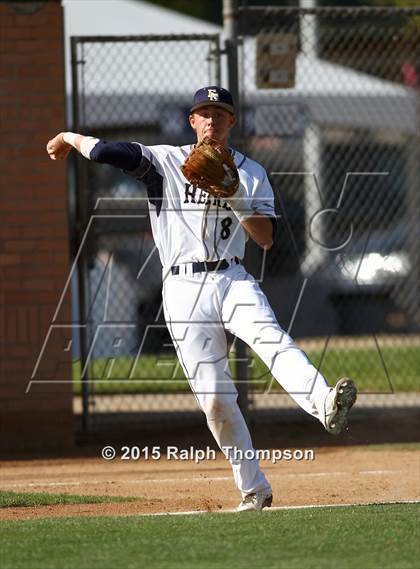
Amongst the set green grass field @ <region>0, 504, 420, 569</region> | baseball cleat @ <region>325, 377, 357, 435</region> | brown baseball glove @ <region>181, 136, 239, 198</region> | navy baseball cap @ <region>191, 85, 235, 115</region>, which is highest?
navy baseball cap @ <region>191, 85, 235, 115</region>

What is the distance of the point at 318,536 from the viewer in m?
5.40

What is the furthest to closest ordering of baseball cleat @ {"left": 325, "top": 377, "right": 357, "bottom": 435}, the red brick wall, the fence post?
the fence post < the red brick wall < baseball cleat @ {"left": 325, "top": 377, "right": 357, "bottom": 435}

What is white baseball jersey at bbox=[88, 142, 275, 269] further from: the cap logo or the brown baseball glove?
the cap logo

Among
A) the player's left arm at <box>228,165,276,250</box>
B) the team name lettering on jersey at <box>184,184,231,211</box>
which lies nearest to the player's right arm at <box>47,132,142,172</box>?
the team name lettering on jersey at <box>184,184,231,211</box>

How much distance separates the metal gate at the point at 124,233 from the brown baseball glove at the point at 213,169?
10.0 ft

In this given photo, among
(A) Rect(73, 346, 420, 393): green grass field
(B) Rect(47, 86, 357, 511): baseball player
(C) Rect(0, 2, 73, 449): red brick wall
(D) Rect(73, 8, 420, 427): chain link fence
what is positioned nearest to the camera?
(B) Rect(47, 86, 357, 511): baseball player

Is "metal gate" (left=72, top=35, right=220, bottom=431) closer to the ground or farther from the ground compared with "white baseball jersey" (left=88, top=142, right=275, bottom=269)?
closer to the ground

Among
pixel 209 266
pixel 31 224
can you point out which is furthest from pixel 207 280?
pixel 31 224

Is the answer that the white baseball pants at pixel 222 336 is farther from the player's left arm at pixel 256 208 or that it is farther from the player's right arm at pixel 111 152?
the player's right arm at pixel 111 152

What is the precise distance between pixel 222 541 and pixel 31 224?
4696mm

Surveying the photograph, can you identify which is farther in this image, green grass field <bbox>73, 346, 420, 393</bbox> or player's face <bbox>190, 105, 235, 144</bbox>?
green grass field <bbox>73, 346, 420, 393</bbox>

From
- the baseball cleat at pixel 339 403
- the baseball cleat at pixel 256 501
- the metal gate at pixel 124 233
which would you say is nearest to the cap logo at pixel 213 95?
the baseball cleat at pixel 339 403

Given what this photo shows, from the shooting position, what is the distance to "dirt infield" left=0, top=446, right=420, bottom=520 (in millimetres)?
7199

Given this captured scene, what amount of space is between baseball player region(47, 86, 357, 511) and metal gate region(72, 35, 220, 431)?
260 cm
